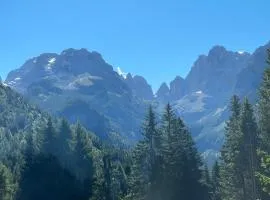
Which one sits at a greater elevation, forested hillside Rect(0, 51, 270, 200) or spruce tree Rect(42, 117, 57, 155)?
spruce tree Rect(42, 117, 57, 155)

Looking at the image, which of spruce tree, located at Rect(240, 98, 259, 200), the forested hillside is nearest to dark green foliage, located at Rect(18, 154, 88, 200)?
the forested hillside

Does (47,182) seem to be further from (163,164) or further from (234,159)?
(234,159)

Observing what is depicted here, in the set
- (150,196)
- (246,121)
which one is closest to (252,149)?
(246,121)

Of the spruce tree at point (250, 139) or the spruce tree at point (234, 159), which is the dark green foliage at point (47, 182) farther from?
the spruce tree at point (250, 139)

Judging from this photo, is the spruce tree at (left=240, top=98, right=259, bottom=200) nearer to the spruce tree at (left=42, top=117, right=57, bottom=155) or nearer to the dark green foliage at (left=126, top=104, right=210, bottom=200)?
the dark green foliage at (left=126, top=104, right=210, bottom=200)

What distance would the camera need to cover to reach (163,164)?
64.8 meters

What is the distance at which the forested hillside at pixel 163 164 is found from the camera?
56.7 meters

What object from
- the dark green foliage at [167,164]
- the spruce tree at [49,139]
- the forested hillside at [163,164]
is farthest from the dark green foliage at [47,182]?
the dark green foliage at [167,164]

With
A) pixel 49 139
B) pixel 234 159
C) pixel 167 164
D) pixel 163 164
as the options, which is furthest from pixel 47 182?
pixel 234 159

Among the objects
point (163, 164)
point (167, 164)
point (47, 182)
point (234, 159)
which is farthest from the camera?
point (47, 182)

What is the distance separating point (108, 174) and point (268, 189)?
4712cm

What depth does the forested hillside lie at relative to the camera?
186 ft

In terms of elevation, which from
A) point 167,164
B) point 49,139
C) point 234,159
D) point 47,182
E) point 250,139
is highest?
point 49,139

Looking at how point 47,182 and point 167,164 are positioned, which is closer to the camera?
point 167,164
